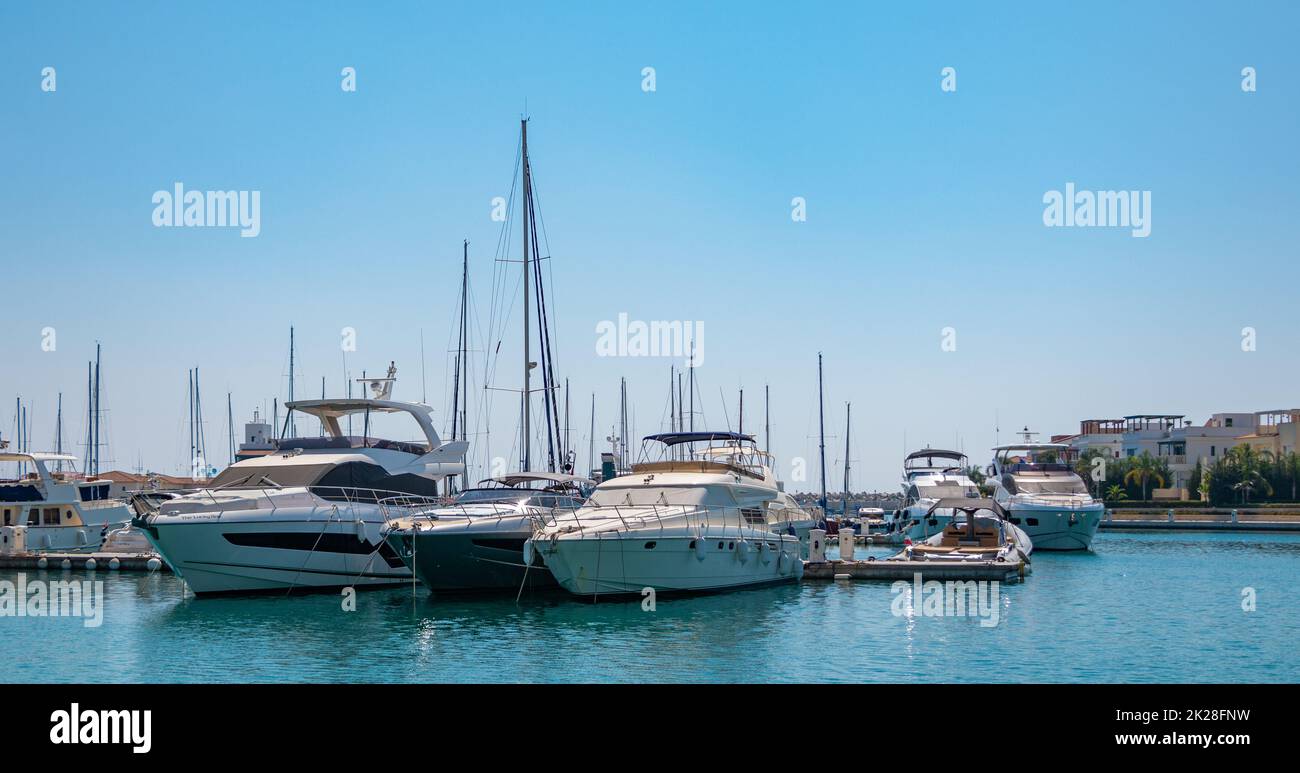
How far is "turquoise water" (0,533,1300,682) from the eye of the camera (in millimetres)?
20781

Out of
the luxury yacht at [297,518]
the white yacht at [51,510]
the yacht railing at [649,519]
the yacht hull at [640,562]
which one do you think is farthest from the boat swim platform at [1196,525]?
the white yacht at [51,510]

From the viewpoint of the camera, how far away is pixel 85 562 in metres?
42.5

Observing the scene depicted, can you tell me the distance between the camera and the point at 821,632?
25.8 m

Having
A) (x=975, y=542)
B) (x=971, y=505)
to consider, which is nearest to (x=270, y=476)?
(x=975, y=542)

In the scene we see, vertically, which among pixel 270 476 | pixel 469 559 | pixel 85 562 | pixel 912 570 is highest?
pixel 270 476

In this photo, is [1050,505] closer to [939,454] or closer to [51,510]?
[939,454]

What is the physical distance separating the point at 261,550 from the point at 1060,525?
38.9 metres

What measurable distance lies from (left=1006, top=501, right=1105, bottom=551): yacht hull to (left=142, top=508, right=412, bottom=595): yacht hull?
35101mm

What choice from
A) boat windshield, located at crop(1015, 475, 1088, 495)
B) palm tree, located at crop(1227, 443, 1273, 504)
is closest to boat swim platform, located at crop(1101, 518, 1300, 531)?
palm tree, located at crop(1227, 443, 1273, 504)

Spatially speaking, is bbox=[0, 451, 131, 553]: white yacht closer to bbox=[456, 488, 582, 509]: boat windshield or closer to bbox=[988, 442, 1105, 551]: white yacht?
bbox=[456, 488, 582, 509]: boat windshield
